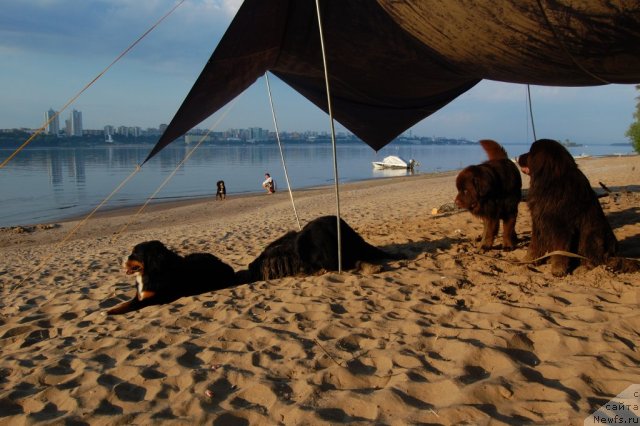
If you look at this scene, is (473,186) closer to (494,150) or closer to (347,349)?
(494,150)

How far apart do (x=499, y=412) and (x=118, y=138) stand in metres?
118

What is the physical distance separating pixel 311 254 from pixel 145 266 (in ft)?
5.84

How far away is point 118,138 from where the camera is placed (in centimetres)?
10725

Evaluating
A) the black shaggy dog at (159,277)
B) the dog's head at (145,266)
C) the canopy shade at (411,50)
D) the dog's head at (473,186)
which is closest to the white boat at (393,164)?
the canopy shade at (411,50)

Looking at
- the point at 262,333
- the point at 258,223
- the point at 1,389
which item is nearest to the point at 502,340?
the point at 262,333

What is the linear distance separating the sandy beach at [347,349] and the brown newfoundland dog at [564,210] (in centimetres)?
22

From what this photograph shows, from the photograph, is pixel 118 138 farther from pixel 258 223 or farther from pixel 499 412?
pixel 499 412

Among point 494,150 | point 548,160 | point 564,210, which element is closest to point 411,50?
point 494,150

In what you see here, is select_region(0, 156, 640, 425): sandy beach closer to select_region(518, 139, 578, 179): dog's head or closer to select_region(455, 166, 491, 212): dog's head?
select_region(455, 166, 491, 212): dog's head

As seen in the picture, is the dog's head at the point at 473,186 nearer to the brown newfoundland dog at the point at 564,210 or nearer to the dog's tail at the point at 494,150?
the dog's tail at the point at 494,150

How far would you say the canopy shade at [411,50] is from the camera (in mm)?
3365

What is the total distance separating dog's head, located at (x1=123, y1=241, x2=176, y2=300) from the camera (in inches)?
177

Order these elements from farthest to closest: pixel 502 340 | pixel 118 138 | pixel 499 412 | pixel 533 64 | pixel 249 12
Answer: pixel 118 138 → pixel 249 12 → pixel 533 64 → pixel 502 340 → pixel 499 412

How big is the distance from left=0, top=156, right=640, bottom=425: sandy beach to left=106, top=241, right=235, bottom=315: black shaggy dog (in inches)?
8.6
